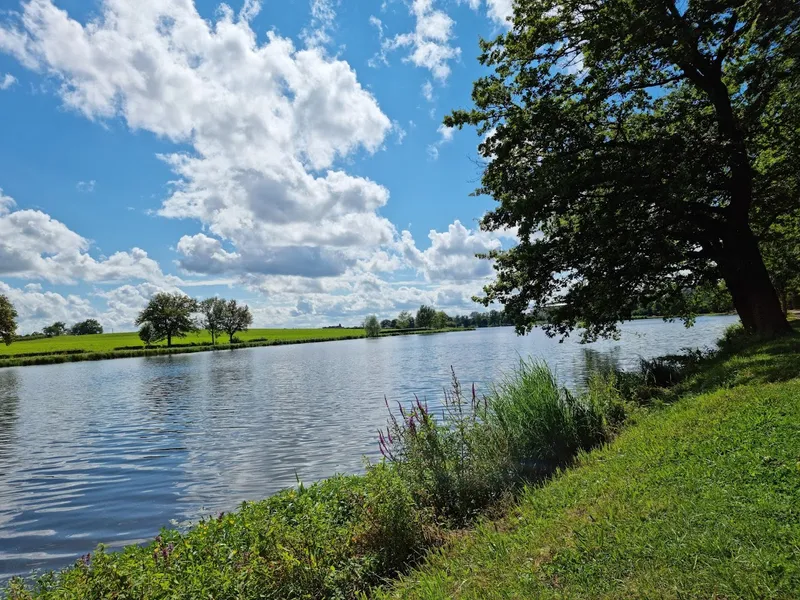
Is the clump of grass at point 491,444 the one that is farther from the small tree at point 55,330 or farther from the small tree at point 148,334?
the small tree at point 55,330

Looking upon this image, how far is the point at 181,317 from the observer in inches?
4695

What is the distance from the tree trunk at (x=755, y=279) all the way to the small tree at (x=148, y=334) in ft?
392

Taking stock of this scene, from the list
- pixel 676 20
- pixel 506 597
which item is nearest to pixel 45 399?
pixel 506 597

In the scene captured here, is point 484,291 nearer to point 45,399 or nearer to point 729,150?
point 729,150

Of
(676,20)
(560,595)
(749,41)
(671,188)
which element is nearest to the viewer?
(560,595)

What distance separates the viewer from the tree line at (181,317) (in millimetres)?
116000

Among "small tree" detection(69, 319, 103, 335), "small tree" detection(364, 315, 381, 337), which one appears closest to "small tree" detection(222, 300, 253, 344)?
"small tree" detection(364, 315, 381, 337)

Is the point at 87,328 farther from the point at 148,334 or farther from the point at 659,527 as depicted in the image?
the point at 659,527

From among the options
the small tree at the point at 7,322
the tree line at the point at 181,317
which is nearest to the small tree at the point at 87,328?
the tree line at the point at 181,317

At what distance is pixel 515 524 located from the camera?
638cm

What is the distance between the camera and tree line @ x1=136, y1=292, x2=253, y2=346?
116 metres

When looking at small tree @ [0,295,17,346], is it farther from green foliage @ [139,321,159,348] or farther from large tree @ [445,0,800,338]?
large tree @ [445,0,800,338]

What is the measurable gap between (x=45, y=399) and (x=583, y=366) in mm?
35689

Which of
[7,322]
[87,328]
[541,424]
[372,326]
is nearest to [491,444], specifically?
[541,424]
